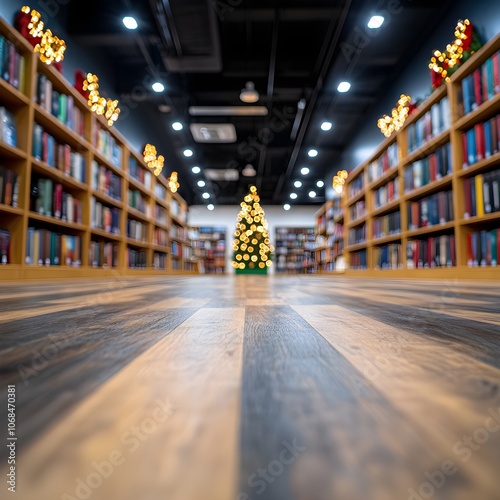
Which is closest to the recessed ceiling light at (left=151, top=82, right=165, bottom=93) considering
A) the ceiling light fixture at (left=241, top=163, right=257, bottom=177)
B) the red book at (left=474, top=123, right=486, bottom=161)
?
the red book at (left=474, top=123, right=486, bottom=161)

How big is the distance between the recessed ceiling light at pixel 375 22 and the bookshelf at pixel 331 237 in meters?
3.79

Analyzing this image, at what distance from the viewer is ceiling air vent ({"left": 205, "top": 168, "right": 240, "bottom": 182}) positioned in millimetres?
10058

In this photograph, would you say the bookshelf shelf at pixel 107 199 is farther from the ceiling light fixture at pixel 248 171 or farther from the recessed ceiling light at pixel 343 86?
the ceiling light fixture at pixel 248 171

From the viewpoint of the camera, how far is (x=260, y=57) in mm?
5457

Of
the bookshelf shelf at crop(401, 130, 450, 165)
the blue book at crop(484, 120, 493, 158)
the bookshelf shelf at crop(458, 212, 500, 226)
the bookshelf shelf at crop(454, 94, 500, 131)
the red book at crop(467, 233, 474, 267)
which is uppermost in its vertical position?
the bookshelf shelf at crop(401, 130, 450, 165)

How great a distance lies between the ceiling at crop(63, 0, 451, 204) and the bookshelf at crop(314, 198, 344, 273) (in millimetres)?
1446

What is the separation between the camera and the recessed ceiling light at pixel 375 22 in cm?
389

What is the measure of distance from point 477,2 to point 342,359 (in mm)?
4440

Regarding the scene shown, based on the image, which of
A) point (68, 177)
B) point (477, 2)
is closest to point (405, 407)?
point (68, 177)

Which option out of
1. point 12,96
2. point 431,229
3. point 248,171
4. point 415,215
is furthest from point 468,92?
point 248,171

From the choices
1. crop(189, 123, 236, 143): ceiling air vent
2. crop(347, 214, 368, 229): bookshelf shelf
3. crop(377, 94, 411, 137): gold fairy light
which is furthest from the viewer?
crop(189, 123, 236, 143): ceiling air vent

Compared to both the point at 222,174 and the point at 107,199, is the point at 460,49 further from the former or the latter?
the point at 222,174

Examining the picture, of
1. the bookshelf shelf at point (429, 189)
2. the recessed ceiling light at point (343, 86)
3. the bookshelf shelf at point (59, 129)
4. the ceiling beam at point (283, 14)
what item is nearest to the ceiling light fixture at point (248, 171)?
the recessed ceiling light at point (343, 86)

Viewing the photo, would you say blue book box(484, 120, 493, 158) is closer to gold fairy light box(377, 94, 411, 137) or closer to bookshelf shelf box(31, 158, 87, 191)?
gold fairy light box(377, 94, 411, 137)
